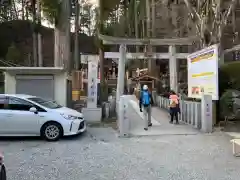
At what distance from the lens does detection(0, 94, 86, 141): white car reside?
11.0 metres

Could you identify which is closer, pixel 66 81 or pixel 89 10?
pixel 66 81

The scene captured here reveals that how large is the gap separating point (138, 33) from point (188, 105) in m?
27.5

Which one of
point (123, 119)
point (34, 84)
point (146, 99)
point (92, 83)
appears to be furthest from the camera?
point (92, 83)

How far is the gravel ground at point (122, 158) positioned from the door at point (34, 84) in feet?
14.6

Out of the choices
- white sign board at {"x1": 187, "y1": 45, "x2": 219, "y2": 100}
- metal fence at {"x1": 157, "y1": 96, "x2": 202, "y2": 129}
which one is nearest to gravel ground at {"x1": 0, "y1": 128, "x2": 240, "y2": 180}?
metal fence at {"x1": 157, "y1": 96, "x2": 202, "y2": 129}

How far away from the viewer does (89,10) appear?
52.0 metres

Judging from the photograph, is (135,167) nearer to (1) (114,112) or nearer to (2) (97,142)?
(2) (97,142)

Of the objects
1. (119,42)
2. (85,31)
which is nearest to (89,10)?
(85,31)

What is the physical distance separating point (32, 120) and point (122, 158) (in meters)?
3.98

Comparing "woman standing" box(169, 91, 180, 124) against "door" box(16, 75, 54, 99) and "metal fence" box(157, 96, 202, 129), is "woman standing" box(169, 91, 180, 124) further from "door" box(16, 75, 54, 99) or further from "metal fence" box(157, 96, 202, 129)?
"door" box(16, 75, 54, 99)

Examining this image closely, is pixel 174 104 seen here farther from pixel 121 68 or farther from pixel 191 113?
pixel 121 68

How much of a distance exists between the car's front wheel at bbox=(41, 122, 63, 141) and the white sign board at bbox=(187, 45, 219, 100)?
595 centimetres

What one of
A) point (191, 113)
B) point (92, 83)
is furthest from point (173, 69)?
point (191, 113)

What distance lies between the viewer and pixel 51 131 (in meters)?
11.1
